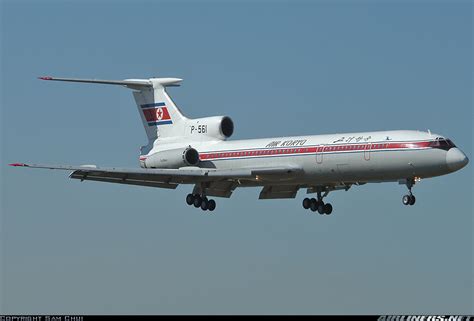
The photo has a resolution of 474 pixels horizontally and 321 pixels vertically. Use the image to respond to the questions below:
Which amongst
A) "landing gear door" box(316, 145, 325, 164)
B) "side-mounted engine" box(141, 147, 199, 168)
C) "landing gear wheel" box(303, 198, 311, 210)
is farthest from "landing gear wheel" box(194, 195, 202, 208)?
"landing gear door" box(316, 145, 325, 164)

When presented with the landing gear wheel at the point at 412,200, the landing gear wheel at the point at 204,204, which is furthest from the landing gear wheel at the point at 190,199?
the landing gear wheel at the point at 412,200

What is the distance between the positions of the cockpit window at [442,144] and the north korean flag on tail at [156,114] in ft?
46.6

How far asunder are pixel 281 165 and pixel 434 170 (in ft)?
22.2

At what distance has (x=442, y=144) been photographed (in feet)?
172

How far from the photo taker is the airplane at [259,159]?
52.7 metres

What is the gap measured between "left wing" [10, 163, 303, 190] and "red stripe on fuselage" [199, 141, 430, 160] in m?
0.78

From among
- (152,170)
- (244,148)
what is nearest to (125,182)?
(152,170)

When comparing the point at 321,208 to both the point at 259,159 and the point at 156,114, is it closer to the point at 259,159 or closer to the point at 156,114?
the point at 259,159

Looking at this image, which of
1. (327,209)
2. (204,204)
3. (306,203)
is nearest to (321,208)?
(327,209)

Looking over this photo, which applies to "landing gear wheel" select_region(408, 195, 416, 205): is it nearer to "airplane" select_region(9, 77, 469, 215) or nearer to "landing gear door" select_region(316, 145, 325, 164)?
"airplane" select_region(9, 77, 469, 215)

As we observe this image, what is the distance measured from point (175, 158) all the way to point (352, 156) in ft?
29.3

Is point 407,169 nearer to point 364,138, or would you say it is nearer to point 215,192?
point 364,138

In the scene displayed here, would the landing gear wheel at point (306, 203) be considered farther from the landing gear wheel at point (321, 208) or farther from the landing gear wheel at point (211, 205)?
the landing gear wheel at point (211, 205)

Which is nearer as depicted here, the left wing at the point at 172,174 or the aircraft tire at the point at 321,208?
the left wing at the point at 172,174
